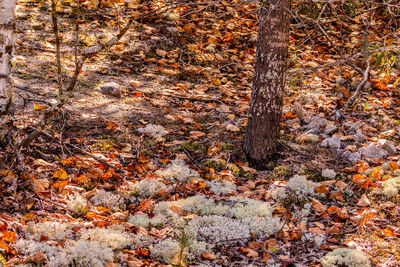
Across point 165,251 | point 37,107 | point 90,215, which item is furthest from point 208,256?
point 37,107

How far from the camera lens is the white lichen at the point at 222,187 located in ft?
13.2

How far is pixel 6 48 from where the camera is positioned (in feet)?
10.8

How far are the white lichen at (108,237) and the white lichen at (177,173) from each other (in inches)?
44.7

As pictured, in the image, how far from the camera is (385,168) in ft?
13.9

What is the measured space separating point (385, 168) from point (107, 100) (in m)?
3.76

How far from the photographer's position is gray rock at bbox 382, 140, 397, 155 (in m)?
4.63

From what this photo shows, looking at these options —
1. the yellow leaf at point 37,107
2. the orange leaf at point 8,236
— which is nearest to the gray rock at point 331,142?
the yellow leaf at point 37,107

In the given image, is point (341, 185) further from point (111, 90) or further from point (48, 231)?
point (111, 90)

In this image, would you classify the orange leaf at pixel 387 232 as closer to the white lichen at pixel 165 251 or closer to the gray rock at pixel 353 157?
the gray rock at pixel 353 157

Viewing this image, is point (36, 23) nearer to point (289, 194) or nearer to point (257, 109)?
point (257, 109)

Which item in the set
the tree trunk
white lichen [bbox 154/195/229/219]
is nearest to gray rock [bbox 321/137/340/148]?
the tree trunk

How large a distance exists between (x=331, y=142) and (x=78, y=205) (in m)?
3.28

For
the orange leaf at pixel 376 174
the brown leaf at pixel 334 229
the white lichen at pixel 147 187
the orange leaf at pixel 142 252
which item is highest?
the orange leaf at pixel 376 174

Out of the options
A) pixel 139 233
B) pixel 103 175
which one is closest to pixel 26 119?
pixel 103 175
